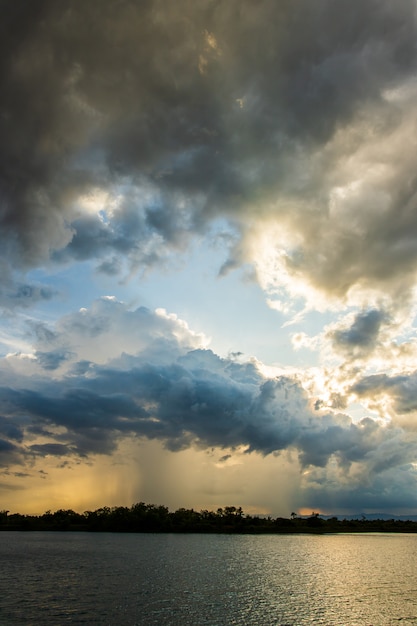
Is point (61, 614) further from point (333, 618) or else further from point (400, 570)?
point (400, 570)

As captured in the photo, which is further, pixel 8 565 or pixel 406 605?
pixel 8 565

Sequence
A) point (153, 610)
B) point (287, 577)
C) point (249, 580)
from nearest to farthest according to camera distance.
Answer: point (153, 610) → point (249, 580) → point (287, 577)

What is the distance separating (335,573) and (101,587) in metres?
67.7

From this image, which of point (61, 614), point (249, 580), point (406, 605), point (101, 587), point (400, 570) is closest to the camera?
point (61, 614)

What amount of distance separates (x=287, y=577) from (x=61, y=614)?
65.2 m

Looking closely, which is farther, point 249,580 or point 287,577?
point 287,577

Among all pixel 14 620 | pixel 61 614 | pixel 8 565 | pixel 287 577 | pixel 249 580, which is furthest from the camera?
pixel 8 565

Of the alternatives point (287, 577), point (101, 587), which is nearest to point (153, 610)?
point (101, 587)

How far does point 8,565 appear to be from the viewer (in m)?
113

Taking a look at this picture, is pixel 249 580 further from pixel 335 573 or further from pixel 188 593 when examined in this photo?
pixel 335 573

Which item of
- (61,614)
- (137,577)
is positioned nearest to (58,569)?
(137,577)

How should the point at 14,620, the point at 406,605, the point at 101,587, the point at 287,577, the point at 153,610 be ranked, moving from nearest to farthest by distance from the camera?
the point at 14,620 < the point at 153,610 < the point at 406,605 < the point at 101,587 < the point at 287,577

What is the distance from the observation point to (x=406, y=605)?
7481 cm

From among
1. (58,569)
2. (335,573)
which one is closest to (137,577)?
(58,569)
